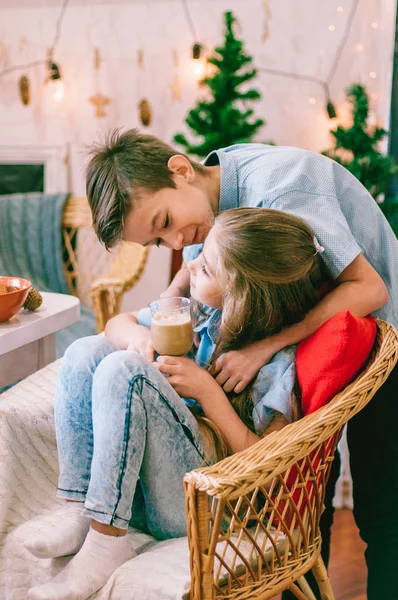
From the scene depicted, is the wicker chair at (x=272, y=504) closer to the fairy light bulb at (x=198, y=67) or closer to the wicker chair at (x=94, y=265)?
the wicker chair at (x=94, y=265)

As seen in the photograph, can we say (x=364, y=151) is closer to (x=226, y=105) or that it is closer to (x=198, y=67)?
(x=226, y=105)

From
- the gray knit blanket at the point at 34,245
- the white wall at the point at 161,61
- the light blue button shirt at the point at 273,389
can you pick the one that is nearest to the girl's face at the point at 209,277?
the light blue button shirt at the point at 273,389

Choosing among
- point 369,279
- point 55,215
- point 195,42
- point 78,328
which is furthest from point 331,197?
point 195,42

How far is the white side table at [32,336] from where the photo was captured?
1624 millimetres

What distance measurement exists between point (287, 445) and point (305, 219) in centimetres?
50

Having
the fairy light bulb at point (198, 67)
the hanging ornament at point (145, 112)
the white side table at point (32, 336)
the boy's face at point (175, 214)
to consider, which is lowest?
the white side table at point (32, 336)

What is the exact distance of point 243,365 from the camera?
53.3 inches

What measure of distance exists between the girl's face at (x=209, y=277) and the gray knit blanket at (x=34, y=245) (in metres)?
1.58

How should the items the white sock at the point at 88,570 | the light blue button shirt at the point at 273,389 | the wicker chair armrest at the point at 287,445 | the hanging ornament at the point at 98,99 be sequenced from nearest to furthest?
1. the wicker chair armrest at the point at 287,445
2. the white sock at the point at 88,570
3. the light blue button shirt at the point at 273,389
4. the hanging ornament at the point at 98,99

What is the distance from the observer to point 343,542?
86.4 inches

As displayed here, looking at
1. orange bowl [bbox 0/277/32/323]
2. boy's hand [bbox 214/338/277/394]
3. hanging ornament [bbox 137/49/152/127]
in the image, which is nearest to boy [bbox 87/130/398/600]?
boy's hand [bbox 214/338/277/394]

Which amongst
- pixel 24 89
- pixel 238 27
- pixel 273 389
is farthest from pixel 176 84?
pixel 273 389

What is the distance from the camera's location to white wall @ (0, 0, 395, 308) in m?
3.05

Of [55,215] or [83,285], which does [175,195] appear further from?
[83,285]
